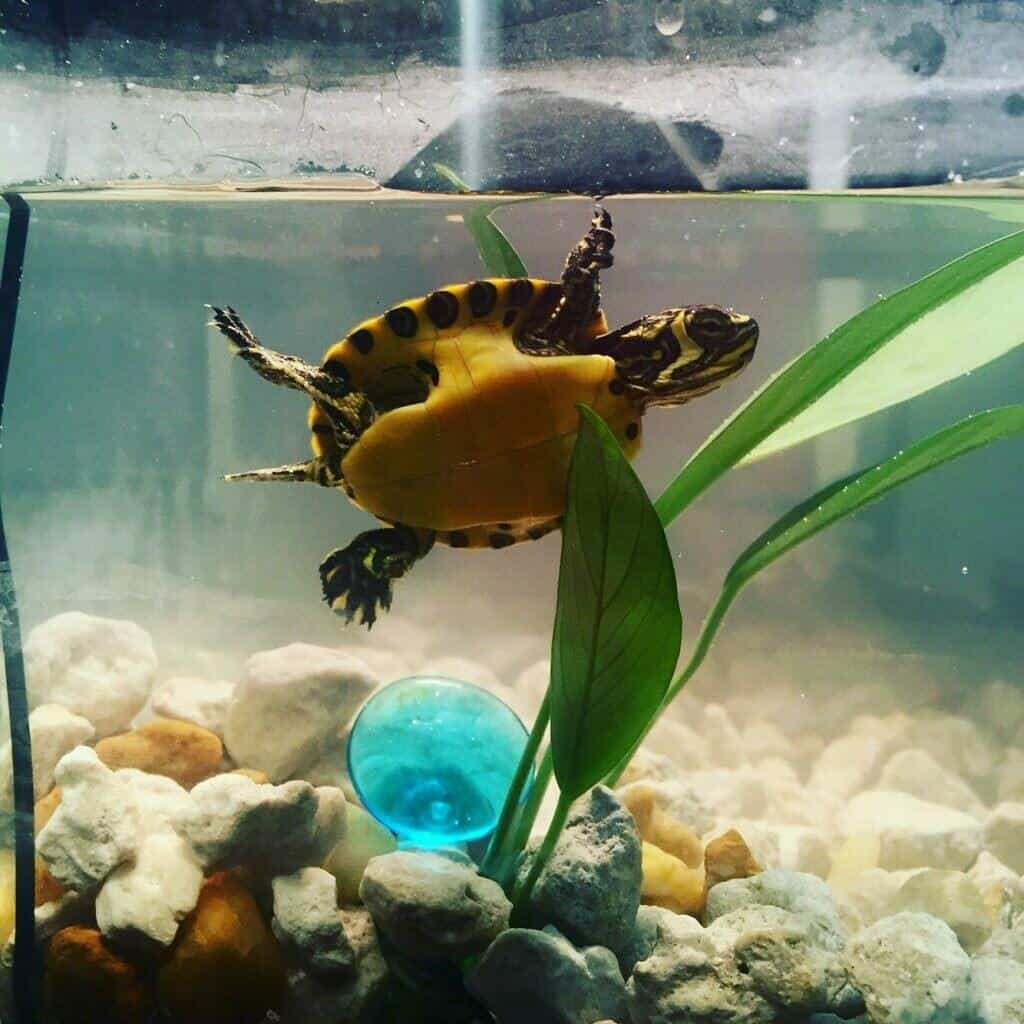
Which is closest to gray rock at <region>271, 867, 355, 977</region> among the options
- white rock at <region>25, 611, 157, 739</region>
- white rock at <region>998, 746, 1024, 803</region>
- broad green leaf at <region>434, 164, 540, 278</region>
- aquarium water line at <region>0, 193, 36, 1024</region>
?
aquarium water line at <region>0, 193, 36, 1024</region>

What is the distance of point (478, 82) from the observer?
1.66 meters

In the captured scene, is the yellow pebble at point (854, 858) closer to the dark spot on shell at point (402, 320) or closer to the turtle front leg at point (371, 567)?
the turtle front leg at point (371, 567)

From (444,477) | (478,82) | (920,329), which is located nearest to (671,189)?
(478,82)

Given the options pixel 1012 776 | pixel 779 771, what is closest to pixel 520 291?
pixel 779 771

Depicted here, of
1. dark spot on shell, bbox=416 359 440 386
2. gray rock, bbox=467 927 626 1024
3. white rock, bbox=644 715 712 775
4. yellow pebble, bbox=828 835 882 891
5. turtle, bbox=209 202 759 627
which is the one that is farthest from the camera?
white rock, bbox=644 715 712 775

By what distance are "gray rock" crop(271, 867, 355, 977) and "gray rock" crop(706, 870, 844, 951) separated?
0.53 metres

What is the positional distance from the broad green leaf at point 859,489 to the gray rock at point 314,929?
0.57 metres

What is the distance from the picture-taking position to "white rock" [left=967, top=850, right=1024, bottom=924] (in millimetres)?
1531

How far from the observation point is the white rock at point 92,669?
1.80 m

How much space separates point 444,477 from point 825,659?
2.02 meters

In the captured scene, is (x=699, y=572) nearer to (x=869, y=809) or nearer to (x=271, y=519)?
(x=869, y=809)

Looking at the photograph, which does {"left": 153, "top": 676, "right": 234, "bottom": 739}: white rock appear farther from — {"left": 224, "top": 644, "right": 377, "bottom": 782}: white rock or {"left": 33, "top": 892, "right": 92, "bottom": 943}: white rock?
{"left": 33, "top": 892, "right": 92, "bottom": 943}: white rock

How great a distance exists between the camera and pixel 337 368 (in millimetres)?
1453

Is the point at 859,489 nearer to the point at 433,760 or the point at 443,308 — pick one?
the point at 443,308
